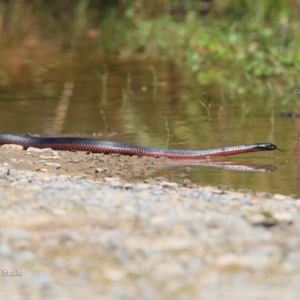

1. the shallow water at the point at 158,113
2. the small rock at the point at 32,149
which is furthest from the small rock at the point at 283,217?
the small rock at the point at 32,149

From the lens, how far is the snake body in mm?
9719

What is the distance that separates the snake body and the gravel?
2.64 meters

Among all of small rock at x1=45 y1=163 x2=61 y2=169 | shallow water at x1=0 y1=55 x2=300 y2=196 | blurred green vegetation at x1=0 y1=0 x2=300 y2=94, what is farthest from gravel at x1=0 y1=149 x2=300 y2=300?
blurred green vegetation at x1=0 y1=0 x2=300 y2=94

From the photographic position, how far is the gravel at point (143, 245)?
5.07 metres

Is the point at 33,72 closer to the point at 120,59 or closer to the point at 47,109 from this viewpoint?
the point at 120,59

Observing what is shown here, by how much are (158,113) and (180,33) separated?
17.2ft

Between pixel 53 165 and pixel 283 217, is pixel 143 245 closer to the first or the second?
pixel 283 217

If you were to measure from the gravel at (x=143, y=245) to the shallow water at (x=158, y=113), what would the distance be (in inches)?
83.8

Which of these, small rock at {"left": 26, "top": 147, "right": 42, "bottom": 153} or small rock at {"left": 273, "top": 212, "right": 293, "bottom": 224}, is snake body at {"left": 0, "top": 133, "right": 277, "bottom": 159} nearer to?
small rock at {"left": 26, "top": 147, "right": 42, "bottom": 153}

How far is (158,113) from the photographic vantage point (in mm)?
12086

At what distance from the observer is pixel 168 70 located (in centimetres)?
1528

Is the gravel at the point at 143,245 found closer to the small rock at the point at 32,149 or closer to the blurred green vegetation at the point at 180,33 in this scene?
the small rock at the point at 32,149

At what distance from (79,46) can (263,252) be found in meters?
12.1

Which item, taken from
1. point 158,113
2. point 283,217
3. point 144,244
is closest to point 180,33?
point 158,113
